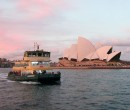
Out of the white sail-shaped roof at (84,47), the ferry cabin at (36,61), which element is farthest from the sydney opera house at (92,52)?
the ferry cabin at (36,61)

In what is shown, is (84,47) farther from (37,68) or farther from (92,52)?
(37,68)

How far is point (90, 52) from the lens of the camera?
187 m

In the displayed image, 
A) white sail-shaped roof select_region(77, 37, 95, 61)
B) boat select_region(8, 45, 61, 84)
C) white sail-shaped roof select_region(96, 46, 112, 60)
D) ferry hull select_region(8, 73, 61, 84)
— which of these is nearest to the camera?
ferry hull select_region(8, 73, 61, 84)

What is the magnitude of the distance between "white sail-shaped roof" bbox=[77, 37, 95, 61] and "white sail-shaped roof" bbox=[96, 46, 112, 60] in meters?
5.70

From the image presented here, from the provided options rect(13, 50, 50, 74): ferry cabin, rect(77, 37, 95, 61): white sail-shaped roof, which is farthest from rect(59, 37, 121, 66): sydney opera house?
rect(13, 50, 50, 74): ferry cabin

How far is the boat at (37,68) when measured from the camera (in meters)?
51.1

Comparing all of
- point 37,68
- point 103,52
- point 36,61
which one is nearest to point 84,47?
point 103,52

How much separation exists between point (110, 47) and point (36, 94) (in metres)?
145

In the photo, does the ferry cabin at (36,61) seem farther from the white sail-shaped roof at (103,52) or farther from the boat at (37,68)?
the white sail-shaped roof at (103,52)

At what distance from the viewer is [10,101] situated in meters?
33.5

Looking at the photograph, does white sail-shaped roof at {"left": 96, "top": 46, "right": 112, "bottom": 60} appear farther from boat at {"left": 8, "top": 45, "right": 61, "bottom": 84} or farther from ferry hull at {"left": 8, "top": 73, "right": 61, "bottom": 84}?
ferry hull at {"left": 8, "top": 73, "right": 61, "bottom": 84}

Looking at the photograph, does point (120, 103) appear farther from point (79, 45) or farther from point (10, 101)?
point (79, 45)

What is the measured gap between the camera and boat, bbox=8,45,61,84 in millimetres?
51128

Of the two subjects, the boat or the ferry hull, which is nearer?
the ferry hull
